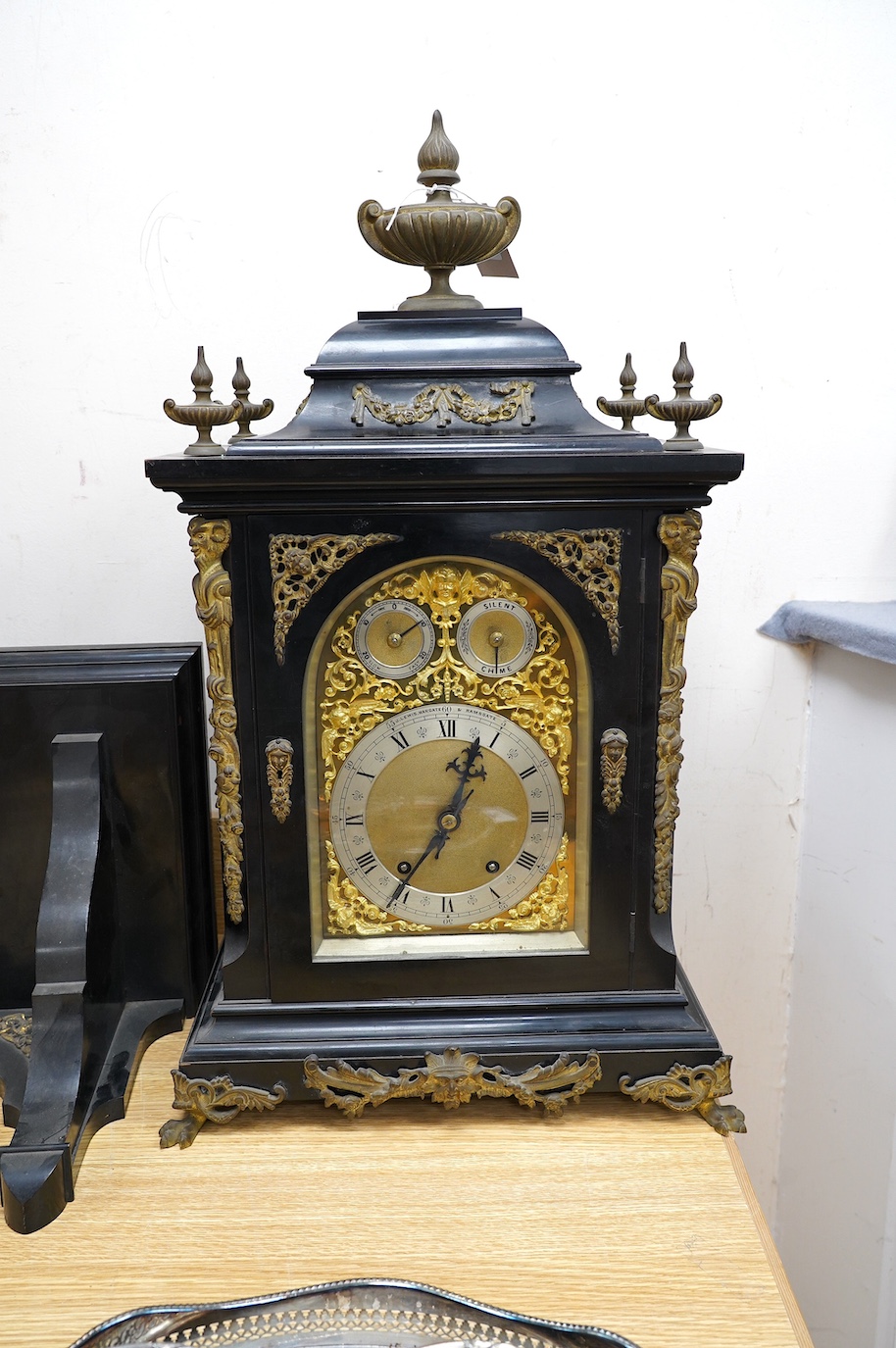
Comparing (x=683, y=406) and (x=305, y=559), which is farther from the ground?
(x=683, y=406)

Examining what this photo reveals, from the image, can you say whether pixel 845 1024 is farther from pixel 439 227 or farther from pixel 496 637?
pixel 439 227

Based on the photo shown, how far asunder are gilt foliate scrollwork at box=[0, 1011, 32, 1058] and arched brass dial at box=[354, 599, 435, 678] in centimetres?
50

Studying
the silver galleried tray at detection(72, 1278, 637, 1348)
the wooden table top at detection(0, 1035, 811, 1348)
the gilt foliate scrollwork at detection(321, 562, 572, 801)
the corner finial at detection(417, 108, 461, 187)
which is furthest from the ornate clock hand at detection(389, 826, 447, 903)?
the corner finial at detection(417, 108, 461, 187)

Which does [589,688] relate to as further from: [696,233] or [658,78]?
[658,78]

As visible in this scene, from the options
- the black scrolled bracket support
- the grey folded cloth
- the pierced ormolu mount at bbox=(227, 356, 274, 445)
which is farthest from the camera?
the grey folded cloth

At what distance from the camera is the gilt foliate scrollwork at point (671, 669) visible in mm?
845

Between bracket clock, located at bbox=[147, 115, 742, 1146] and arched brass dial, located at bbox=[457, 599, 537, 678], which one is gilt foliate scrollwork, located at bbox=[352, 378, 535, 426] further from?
arched brass dial, located at bbox=[457, 599, 537, 678]

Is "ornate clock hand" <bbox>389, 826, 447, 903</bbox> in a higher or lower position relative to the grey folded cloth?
lower

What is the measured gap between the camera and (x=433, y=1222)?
2.59 feet

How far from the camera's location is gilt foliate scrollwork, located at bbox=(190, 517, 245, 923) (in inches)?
32.8

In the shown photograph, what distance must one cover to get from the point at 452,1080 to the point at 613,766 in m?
0.31

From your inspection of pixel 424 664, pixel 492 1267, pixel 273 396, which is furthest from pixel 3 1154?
pixel 273 396

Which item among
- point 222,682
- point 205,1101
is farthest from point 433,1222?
point 222,682

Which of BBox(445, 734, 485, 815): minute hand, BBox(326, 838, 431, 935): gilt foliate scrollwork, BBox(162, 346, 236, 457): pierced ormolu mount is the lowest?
BBox(326, 838, 431, 935): gilt foliate scrollwork
